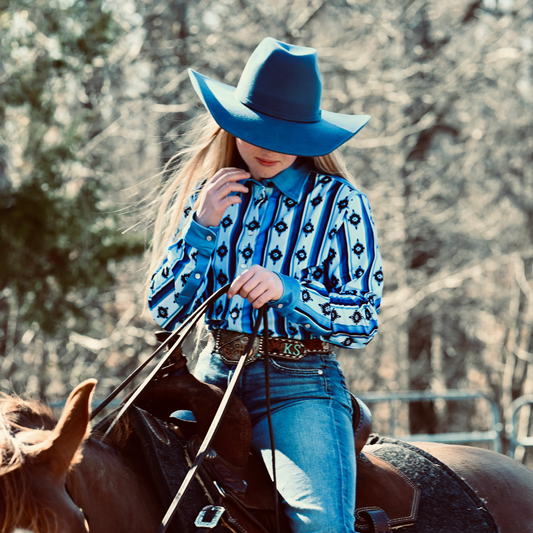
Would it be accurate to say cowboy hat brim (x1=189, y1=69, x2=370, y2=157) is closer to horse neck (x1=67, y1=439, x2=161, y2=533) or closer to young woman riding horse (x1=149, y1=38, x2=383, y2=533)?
young woman riding horse (x1=149, y1=38, x2=383, y2=533)

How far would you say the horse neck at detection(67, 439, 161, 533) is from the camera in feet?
4.70

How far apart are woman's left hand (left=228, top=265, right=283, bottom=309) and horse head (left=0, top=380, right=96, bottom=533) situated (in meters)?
0.53

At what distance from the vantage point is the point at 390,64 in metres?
9.14

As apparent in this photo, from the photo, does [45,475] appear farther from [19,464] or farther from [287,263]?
[287,263]

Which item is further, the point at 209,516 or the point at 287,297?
the point at 287,297

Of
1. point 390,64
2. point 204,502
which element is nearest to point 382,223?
point 390,64

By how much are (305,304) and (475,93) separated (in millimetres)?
9421

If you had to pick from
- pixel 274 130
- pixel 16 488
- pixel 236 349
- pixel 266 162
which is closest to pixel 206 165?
pixel 266 162

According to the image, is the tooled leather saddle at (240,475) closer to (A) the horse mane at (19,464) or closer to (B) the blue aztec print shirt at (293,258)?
(B) the blue aztec print shirt at (293,258)

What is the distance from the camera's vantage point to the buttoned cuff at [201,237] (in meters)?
1.86

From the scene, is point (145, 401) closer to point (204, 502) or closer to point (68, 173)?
point (204, 502)

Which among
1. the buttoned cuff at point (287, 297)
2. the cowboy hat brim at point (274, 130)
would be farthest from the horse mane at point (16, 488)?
the cowboy hat brim at point (274, 130)

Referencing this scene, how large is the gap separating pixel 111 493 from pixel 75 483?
0.16 metres

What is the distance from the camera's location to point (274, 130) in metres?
1.84
